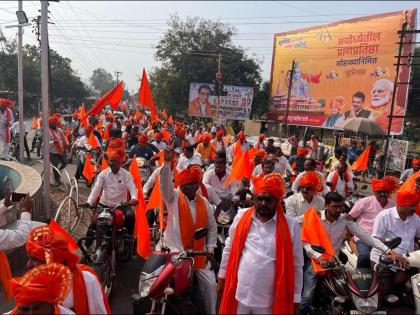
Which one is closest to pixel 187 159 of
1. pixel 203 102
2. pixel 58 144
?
pixel 58 144

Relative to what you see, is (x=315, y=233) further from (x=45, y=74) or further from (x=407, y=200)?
(x=45, y=74)

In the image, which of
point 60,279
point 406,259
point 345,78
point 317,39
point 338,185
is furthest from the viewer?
point 317,39

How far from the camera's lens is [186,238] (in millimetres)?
4238

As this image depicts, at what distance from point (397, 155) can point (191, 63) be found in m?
29.0

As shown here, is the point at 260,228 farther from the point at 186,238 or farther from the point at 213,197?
the point at 213,197

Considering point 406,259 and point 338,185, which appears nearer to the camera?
point 406,259

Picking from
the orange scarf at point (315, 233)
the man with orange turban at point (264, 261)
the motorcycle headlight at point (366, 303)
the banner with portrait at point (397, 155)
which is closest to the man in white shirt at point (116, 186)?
the orange scarf at point (315, 233)

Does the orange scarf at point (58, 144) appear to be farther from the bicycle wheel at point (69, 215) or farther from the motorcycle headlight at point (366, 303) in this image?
the motorcycle headlight at point (366, 303)

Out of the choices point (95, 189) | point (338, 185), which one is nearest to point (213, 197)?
point (95, 189)

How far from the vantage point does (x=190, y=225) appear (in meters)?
4.26

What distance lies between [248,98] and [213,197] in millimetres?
28313

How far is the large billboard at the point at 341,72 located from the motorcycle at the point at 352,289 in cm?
1967

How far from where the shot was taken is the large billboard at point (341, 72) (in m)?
24.1

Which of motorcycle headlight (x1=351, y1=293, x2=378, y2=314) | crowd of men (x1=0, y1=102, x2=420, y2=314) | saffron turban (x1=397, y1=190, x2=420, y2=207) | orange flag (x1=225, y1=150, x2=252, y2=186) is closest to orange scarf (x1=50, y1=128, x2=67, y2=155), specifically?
crowd of men (x1=0, y1=102, x2=420, y2=314)
